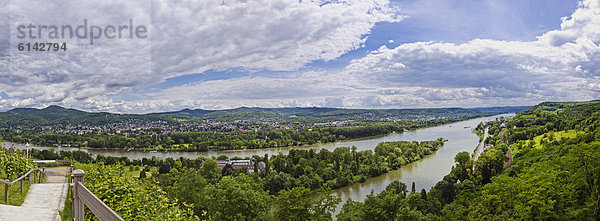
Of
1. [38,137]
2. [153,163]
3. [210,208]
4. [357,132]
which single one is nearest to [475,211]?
[210,208]

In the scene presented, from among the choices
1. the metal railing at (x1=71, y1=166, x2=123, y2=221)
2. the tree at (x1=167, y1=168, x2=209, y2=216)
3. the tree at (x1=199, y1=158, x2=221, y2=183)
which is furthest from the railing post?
the tree at (x1=199, y1=158, x2=221, y2=183)

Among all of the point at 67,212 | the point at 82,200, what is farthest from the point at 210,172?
the point at 82,200

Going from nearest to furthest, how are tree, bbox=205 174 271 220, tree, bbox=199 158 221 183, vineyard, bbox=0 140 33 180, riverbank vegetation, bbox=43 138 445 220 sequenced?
riverbank vegetation, bbox=43 138 445 220 < vineyard, bbox=0 140 33 180 < tree, bbox=205 174 271 220 < tree, bbox=199 158 221 183

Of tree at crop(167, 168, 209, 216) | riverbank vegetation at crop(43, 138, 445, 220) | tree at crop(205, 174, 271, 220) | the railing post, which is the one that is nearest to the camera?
the railing post

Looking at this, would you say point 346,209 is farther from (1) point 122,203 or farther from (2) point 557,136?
(2) point 557,136

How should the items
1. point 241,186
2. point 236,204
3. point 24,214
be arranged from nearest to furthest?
1. point 24,214
2. point 236,204
3. point 241,186

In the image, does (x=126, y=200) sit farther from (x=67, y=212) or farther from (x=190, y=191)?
(x=190, y=191)

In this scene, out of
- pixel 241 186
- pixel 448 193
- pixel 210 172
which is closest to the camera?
pixel 241 186

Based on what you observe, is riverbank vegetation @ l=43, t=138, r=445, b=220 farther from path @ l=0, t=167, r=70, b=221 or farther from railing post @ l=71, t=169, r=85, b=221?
railing post @ l=71, t=169, r=85, b=221

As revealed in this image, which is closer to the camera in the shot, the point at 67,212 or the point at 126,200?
the point at 126,200

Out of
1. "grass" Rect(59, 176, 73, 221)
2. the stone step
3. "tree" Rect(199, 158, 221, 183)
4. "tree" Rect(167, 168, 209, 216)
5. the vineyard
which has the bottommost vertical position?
"tree" Rect(199, 158, 221, 183)
